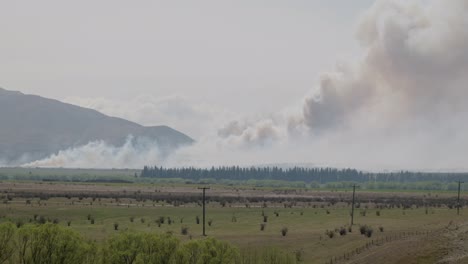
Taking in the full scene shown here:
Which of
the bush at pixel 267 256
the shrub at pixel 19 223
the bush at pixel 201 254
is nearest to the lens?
the bush at pixel 201 254

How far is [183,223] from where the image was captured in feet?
340

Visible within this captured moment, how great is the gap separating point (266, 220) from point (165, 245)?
54790 mm

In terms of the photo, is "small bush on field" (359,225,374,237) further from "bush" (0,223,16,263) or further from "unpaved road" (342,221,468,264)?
"bush" (0,223,16,263)

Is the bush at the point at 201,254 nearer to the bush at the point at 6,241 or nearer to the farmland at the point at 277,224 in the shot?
the bush at the point at 6,241

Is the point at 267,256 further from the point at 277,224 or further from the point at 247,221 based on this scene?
the point at 247,221

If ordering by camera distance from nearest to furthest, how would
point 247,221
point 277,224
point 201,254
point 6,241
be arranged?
point 201,254 → point 6,241 → point 277,224 → point 247,221

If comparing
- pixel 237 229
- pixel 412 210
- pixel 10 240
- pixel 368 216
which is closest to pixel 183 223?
pixel 237 229

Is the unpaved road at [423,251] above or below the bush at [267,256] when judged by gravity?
above

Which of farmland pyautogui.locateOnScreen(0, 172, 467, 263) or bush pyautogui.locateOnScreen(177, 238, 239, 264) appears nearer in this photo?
bush pyautogui.locateOnScreen(177, 238, 239, 264)

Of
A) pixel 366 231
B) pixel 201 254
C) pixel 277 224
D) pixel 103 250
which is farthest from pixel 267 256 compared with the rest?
pixel 277 224

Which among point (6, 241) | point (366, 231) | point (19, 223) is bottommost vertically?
point (19, 223)

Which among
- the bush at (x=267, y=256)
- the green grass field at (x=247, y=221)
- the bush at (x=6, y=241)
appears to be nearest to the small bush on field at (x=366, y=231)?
the green grass field at (x=247, y=221)

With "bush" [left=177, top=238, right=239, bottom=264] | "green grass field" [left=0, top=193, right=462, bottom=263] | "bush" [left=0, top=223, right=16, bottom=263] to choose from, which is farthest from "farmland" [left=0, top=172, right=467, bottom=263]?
"bush" [left=0, top=223, right=16, bottom=263]

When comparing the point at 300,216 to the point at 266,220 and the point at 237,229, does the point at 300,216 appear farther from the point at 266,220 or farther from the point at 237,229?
the point at 237,229
